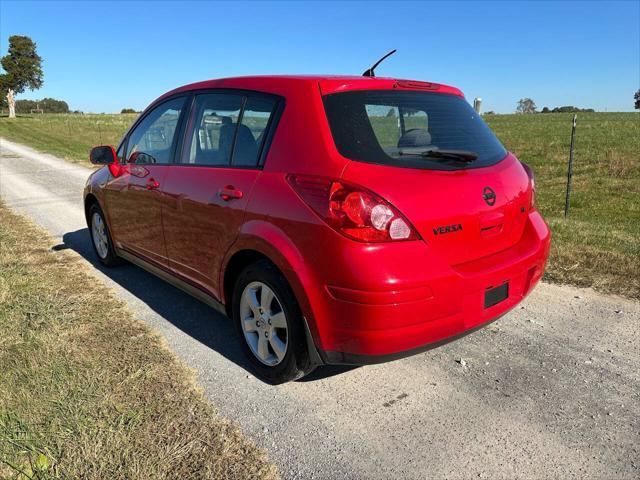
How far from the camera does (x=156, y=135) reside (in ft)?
13.5

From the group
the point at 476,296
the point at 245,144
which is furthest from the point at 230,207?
the point at 476,296

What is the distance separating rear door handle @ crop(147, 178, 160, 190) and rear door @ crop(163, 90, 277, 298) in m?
0.18

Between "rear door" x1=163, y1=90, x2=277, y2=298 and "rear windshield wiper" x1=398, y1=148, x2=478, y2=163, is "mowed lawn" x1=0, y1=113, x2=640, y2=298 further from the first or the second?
"rear door" x1=163, y1=90, x2=277, y2=298

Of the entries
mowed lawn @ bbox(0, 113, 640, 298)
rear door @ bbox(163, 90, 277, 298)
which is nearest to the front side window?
rear door @ bbox(163, 90, 277, 298)

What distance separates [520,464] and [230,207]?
2004 mm

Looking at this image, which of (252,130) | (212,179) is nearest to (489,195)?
(252,130)

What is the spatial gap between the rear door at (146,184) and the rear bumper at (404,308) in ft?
6.45

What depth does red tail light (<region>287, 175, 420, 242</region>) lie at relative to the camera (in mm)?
2320

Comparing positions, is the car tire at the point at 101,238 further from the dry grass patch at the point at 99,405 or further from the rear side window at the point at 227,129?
the rear side window at the point at 227,129

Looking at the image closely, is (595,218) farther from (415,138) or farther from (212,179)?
(212,179)

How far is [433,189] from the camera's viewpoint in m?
2.47

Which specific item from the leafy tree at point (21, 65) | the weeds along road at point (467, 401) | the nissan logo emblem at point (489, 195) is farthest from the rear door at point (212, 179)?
the leafy tree at point (21, 65)

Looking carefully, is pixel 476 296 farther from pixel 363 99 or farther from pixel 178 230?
pixel 178 230

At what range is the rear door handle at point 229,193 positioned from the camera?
Result: 2.92 metres
